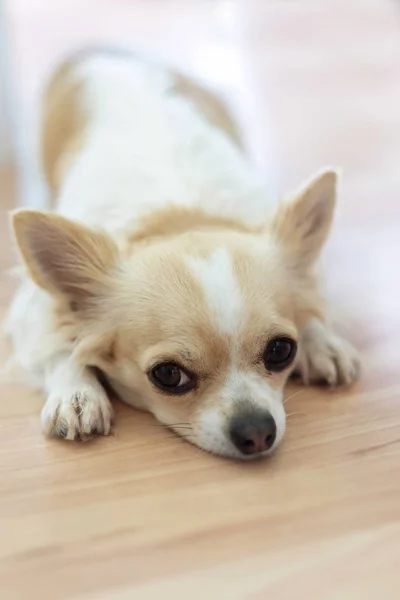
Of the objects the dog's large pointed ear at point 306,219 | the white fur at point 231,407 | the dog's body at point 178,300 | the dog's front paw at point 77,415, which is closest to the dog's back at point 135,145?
the dog's body at point 178,300

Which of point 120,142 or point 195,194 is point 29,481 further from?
point 120,142

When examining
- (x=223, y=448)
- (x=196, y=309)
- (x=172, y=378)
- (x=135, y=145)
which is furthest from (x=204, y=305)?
(x=135, y=145)

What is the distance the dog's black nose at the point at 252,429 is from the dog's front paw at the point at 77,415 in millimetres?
287

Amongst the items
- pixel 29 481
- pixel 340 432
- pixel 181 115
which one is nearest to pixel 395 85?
pixel 181 115

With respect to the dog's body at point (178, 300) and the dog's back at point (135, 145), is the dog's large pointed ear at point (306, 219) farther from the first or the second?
the dog's back at point (135, 145)

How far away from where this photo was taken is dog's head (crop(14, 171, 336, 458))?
151cm

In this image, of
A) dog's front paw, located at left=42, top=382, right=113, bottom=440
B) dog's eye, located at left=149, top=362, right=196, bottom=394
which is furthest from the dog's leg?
dog's eye, located at left=149, top=362, right=196, bottom=394

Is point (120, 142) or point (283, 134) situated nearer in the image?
point (120, 142)

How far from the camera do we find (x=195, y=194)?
6.44ft

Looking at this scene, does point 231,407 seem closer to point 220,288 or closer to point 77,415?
point 220,288

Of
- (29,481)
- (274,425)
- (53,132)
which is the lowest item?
(29,481)

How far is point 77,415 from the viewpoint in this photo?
64.1 inches

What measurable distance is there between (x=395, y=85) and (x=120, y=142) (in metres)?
1.62

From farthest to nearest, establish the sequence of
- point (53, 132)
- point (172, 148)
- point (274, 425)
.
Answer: point (53, 132) → point (172, 148) → point (274, 425)
